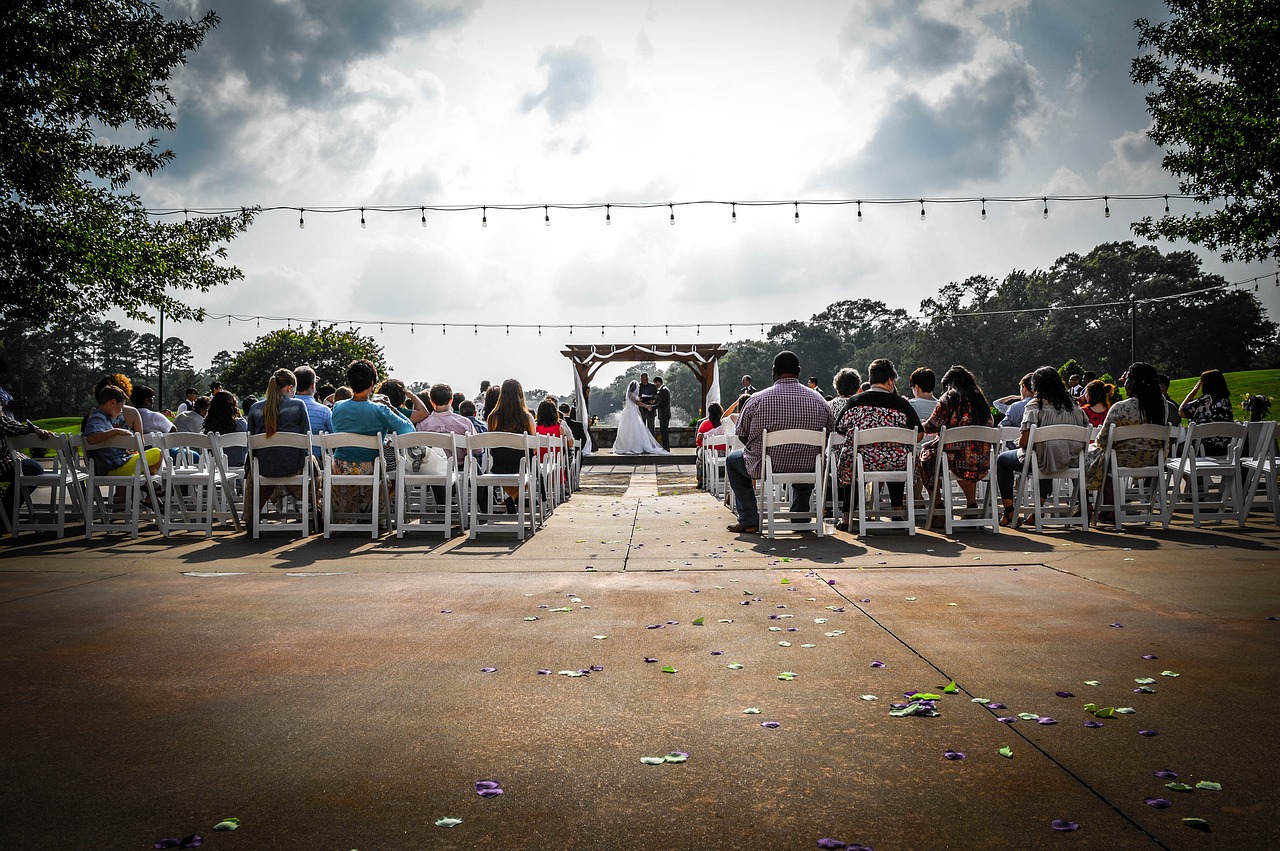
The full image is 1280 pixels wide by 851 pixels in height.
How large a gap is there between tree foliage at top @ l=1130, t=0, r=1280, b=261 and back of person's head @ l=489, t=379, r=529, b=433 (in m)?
12.6

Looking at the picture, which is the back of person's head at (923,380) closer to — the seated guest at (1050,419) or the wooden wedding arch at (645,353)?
the seated guest at (1050,419)

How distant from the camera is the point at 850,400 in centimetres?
796

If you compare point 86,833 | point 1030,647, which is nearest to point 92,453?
point 86,833

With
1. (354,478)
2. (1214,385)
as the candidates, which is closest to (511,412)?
(354,478)

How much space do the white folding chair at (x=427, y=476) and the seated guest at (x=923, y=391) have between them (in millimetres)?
4365

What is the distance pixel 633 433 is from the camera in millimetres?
21625

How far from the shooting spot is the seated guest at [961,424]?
7652mm

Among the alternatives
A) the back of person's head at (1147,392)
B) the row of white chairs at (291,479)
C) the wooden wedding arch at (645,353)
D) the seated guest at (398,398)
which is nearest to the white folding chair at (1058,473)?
the back of person's head at (1147,392)

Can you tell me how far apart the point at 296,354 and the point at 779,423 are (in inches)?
1651

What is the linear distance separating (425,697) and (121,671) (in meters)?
1.24

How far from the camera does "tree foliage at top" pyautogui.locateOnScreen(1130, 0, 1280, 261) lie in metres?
14.3

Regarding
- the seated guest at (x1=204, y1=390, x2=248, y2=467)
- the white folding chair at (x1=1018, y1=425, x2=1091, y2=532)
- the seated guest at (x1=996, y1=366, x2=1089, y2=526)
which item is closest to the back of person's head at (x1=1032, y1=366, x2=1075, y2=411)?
the seated guest at (x1=996, y1=366, x2=1089, y2=526)

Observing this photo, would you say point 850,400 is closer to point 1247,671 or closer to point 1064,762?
point 1247,671

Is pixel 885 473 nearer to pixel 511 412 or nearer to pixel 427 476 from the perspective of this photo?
pixel 511 412
